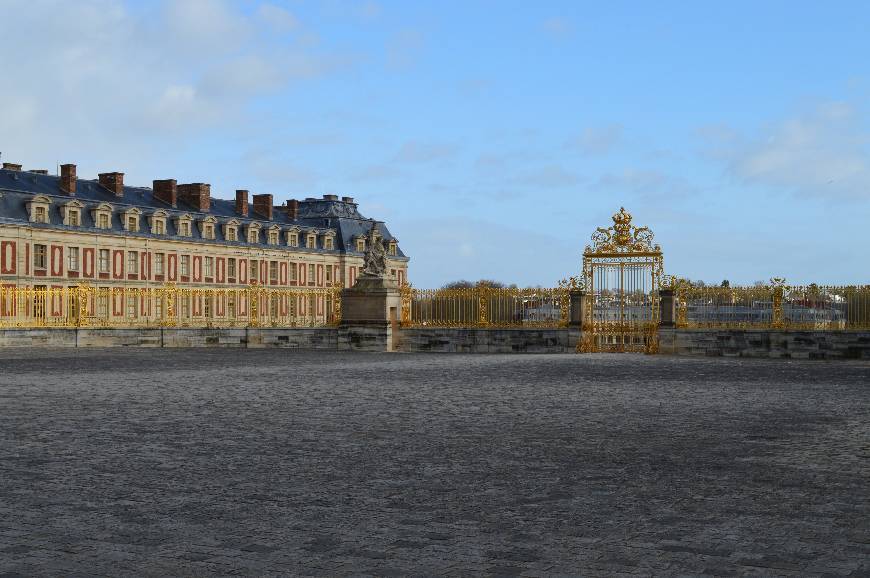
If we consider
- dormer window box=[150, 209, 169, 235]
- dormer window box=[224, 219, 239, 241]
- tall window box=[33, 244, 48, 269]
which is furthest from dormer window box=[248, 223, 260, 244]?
tall window box=[33, 244, 48, 269]

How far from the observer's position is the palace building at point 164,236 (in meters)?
57.8

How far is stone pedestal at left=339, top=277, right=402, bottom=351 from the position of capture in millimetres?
30266

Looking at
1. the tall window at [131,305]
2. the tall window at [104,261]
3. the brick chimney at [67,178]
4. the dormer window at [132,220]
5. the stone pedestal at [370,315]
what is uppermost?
the brick chimney at [67,178]

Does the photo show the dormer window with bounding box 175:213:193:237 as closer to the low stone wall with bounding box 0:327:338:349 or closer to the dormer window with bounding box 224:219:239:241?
the dormer window with bounding box 224:219:239:241

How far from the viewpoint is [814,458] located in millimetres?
8602

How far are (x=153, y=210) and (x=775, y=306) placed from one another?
47.0 m

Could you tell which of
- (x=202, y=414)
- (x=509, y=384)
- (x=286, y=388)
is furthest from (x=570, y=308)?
(x=202, y=414)

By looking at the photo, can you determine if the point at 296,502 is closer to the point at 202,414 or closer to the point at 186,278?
the point at 202,414

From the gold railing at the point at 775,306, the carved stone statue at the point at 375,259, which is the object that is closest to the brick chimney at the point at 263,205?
the carved stone statue at the point at 375,259

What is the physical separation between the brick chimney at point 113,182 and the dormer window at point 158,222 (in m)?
2.32

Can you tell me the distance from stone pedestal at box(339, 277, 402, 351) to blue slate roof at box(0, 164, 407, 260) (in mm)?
25776

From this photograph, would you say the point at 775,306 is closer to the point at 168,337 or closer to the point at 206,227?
the point at 168,337

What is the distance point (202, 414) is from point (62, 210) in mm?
51322

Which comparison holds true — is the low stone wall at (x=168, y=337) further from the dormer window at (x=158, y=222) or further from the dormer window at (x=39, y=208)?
the dormer window at (x=158, y=222)
